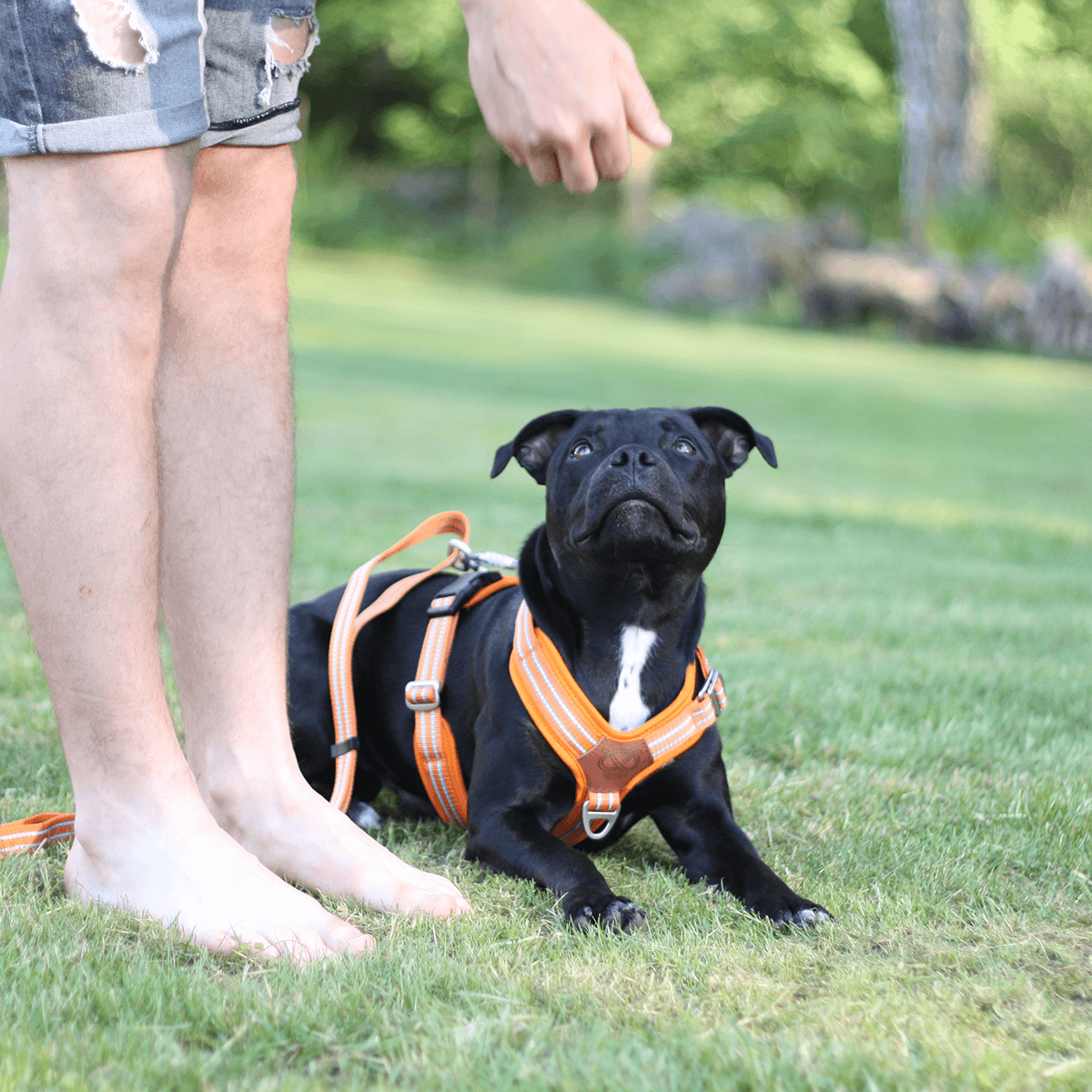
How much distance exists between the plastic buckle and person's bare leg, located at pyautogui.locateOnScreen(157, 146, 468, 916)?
64cm

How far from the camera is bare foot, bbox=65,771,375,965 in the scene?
1903 mm

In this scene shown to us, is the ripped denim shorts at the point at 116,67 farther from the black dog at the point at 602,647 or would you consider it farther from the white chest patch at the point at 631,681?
the white chest patch at the point at 631,681

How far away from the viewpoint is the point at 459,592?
2945mm

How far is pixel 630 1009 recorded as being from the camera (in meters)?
1.70

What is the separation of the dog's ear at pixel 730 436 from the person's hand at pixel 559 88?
1024 millimetres

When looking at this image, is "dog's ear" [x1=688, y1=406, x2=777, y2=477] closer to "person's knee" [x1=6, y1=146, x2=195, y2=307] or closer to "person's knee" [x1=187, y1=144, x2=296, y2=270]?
"person's knee" [x1=187, y1=144, x2=296, y2=270]

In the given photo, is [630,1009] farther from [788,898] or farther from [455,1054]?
[788,898]

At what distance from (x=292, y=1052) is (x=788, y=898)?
0.95m

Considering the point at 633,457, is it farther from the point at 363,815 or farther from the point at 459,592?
the point at 363,815

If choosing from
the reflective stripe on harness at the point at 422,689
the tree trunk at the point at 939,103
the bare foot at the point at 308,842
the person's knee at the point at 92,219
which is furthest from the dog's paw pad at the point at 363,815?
the tree trunk at the point at 939,103

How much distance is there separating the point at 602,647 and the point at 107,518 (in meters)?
1.06

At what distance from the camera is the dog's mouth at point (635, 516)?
247cm

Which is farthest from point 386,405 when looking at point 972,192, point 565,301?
point 972,192

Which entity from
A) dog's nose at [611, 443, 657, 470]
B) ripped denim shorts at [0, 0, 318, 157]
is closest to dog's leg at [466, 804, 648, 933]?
dog's nose at [611, 443, 657, 470]
